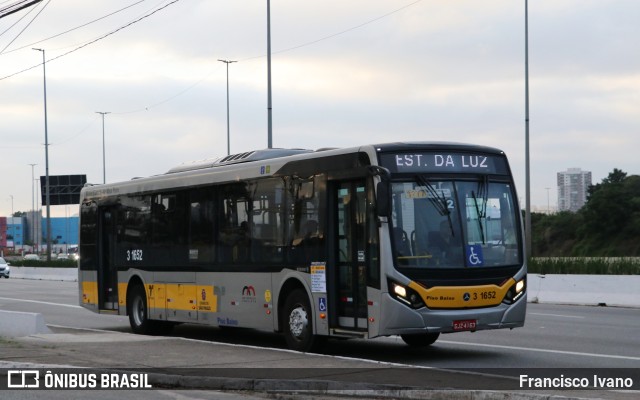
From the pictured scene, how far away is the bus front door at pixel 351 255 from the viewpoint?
15.0 m

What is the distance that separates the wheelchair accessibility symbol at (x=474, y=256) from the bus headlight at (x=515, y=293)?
71 centimetres

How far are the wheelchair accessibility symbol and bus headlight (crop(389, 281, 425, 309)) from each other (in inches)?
37.7

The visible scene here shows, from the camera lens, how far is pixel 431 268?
14609 mm

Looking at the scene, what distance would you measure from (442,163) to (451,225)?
96 centimetres

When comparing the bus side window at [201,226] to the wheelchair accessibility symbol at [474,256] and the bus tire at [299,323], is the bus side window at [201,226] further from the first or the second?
the wheelchair accessibility symbol at [474,256]

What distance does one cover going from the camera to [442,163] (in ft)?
49.7

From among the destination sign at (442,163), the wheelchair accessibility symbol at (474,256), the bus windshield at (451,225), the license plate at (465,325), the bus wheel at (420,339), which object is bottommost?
the bus wheel at (420,339)

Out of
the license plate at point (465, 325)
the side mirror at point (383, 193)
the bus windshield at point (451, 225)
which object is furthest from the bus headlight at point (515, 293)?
the side mirror at point (383, 193)

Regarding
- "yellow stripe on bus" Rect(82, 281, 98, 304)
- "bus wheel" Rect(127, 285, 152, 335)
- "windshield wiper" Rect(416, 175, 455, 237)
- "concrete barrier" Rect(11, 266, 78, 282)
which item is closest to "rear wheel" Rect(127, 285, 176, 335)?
"bus wheel" Rect(127, 285, 152, 335)

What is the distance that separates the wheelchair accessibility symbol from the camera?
14836 mm

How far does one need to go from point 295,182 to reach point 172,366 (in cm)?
402

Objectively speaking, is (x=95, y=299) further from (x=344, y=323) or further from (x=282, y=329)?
(x=344, y=323)

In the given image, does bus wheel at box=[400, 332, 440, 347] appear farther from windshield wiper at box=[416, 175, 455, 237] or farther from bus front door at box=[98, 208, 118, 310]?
bus front door at box=[98, 208, 118, 310]

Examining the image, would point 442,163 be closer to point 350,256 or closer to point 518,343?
point 350,256
